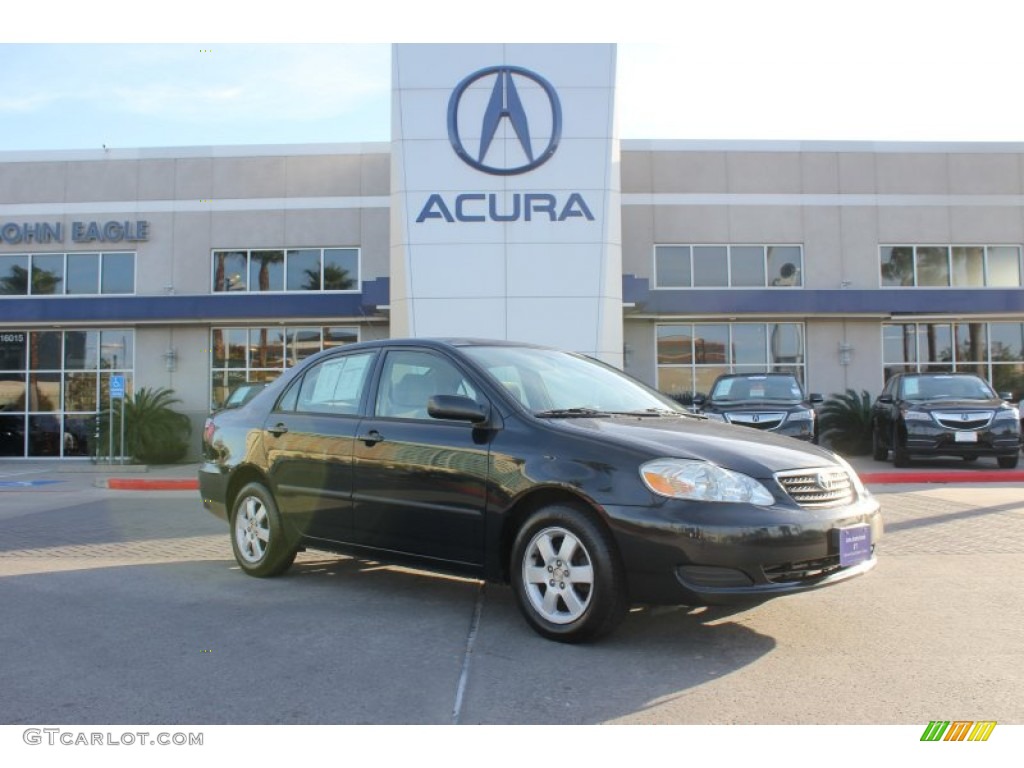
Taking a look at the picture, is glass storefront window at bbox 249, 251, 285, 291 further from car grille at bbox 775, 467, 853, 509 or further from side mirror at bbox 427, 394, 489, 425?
car grille at bbox 775, 467, 853, 509

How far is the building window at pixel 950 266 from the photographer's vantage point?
2136 centimetres

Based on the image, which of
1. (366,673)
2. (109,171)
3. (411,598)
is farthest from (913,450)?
(109,171)

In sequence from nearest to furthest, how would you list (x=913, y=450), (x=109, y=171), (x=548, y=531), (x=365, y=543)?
(x=548, y=531), (x=365, y=543), (x=913, y=450), (x=109, y=171)

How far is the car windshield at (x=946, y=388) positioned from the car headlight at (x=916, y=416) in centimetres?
50

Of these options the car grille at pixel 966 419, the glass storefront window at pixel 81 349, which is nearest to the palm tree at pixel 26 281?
the glass storefront window at pixel 81 349

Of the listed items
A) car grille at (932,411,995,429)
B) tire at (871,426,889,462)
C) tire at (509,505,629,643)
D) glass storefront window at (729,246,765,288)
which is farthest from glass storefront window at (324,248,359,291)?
tire at (509,505,629,643)

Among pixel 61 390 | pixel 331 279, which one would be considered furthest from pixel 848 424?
pixel 61 390

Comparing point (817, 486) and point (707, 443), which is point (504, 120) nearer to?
point (707, 443)

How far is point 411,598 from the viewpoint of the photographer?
5.49 metres

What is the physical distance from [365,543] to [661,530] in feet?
6.76

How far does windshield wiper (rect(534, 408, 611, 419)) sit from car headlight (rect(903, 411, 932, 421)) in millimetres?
11102

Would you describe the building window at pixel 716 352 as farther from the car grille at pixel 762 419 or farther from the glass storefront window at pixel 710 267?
the car grille at pixel 762 419

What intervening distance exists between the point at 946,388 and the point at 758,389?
3.21 m

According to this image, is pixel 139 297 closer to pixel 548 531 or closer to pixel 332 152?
pixel 332 152
